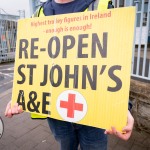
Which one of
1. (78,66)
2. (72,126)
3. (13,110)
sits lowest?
(72,126)

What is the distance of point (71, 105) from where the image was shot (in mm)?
1260

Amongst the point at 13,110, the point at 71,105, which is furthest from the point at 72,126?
the point at 13,110

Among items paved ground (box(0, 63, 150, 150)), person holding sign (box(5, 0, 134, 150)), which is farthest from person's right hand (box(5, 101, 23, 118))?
paved ground (box(0, 63, 150, 150))

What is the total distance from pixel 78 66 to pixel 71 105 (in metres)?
0.25

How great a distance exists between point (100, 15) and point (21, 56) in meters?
0.61

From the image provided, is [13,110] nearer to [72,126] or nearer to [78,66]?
[72,126]

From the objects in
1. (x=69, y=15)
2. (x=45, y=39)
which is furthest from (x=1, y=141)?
A: (x=69, y=15)

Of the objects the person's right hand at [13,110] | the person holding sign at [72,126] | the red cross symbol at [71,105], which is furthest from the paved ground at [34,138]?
the red cross symbol at [71,105]

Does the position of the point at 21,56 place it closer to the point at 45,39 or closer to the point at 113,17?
the point at 45,39

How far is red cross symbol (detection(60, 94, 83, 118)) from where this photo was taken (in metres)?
1.24

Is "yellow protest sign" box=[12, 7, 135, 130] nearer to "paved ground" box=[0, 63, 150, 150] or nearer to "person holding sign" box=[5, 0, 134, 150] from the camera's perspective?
"person holding sign" box=[5, 0, 134, 150]

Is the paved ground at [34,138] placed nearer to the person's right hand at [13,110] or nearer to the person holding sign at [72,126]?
the person holding sign at [72,126]

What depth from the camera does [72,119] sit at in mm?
1266

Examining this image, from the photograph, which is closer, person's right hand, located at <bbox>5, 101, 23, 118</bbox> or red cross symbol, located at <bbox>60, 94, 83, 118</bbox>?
red cross symbol, located at <bbox>60, 94, 83, 118</bbox>
